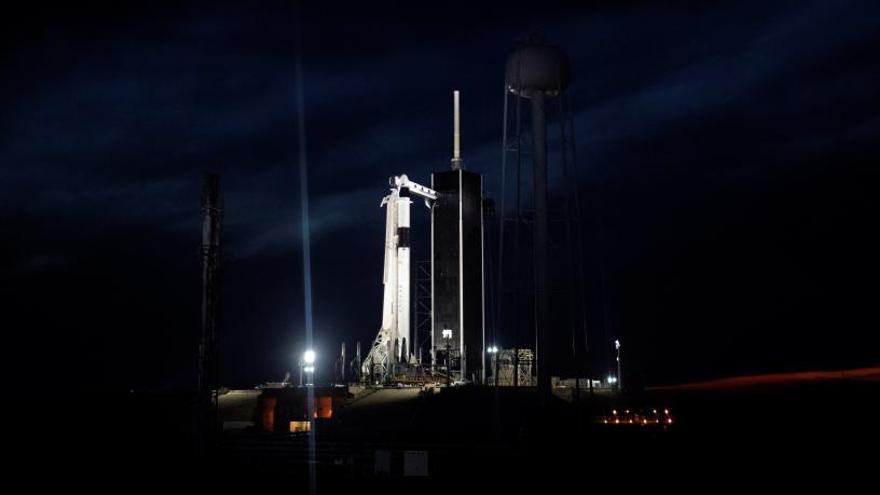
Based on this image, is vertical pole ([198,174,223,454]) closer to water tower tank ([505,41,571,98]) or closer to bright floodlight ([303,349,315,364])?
bright floodlight ([303,349,315,364])

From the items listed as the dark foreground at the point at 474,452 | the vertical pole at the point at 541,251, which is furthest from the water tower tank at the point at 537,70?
the dark foreground at the point at 474,452

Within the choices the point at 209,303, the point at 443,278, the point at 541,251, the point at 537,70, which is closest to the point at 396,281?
the point at 443,278

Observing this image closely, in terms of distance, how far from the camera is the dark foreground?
73.9ft

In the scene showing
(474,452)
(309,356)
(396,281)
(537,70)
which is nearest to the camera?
(474,452)

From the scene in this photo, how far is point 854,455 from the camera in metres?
31.0

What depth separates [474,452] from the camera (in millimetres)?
24281

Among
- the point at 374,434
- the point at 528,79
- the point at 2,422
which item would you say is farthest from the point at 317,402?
the point at 2,422

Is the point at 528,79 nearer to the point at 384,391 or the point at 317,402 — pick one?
the point at 384,391

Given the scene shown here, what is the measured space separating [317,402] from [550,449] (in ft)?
68.4

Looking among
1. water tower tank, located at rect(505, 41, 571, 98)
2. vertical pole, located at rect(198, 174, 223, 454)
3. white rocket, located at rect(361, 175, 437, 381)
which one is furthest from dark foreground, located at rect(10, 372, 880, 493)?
water tower tank, located at rect(505, 41, 571, 98)

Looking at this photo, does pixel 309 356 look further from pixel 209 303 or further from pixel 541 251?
pixel 209 303

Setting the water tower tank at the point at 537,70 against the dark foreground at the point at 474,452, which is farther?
the water tower tank at the point at 537,70

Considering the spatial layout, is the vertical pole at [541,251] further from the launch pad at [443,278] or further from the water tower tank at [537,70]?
the launch pad at [443,278]

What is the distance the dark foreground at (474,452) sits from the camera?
22.5 metres
